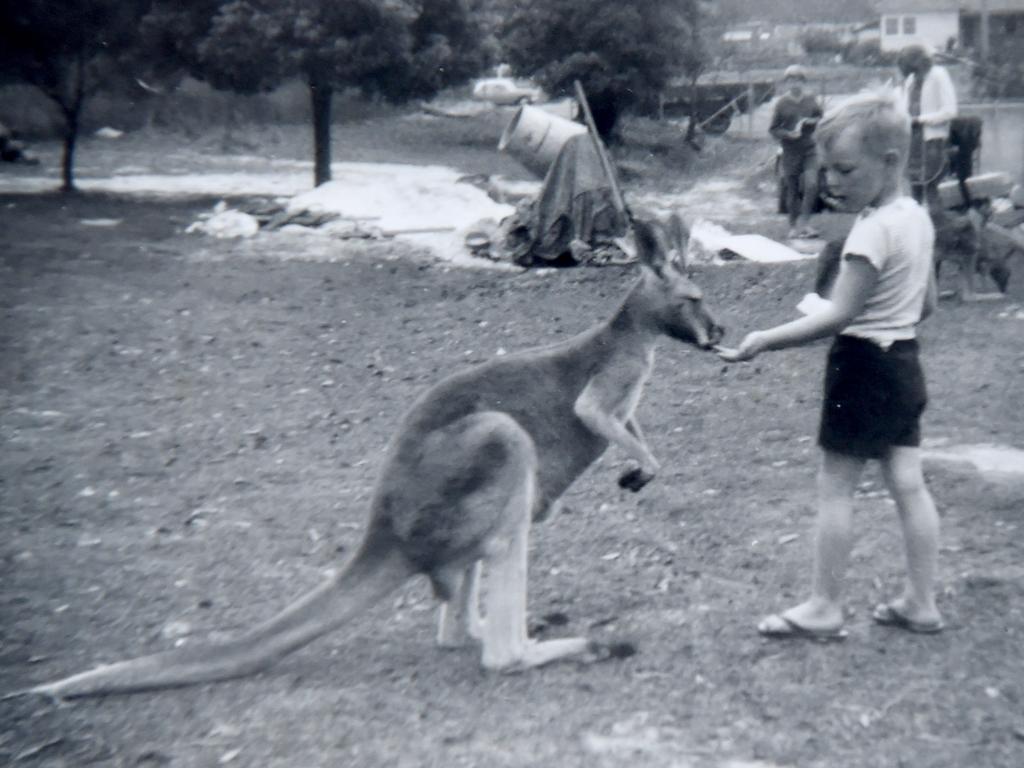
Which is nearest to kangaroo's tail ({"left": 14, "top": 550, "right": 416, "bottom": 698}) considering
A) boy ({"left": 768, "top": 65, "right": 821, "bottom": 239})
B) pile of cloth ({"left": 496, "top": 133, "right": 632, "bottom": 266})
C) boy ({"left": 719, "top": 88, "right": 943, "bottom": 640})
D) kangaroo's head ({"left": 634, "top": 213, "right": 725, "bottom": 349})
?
kangaroo's head ({"left": 634, "top": 213, "right": 725, "bottom": 349})

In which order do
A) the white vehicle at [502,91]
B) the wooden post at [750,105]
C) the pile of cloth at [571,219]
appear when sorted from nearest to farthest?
the pile of cloth at [571,219] < the wooden post at [750,105] < the white vehicle at [502,91]

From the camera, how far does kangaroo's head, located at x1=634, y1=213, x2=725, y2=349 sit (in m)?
4.27

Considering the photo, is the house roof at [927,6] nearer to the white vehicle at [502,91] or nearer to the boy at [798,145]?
the white vehicle at [502,91]

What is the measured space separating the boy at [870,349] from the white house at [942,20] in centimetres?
2242

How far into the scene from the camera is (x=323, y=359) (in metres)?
9.07

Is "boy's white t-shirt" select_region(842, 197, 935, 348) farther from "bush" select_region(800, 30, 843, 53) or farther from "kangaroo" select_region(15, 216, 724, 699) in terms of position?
"bush" select_region(800, 30, 843, 53)

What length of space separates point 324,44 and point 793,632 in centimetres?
1496

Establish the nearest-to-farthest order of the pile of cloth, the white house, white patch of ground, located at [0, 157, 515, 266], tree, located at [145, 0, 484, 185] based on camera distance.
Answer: the pile of cloth → white patch of ground, located at [0, 157, 515, 266] → tree, located at [145, 0, 484, 185] → the white house

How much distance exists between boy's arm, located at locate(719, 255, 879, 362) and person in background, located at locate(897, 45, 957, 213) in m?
6.86

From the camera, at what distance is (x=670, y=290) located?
4.30 m

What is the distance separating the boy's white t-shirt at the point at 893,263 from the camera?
3959 millimetres

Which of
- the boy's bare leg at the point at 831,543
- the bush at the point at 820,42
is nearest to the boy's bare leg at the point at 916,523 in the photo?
the boy's bare leg at the point at 831,543

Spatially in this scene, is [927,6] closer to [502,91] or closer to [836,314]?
[502,91]

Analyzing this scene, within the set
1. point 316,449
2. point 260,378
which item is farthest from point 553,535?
point 260,378
